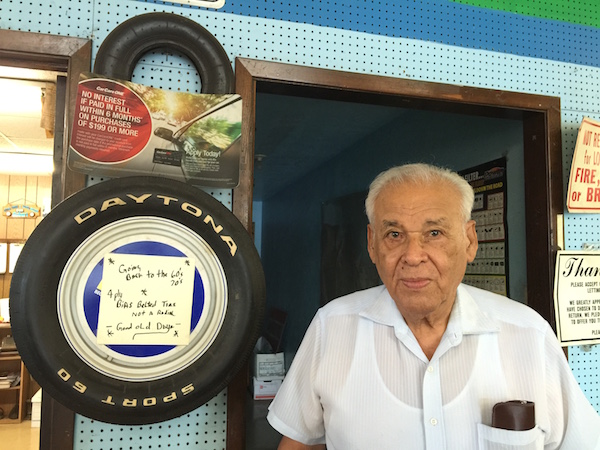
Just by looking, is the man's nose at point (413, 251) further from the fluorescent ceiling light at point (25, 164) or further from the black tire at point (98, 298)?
the fluorescent ceiling light at point (25, 164)

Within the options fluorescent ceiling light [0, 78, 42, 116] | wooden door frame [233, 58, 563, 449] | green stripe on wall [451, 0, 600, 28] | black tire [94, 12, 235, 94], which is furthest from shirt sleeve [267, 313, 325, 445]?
fluorescent ceiling light [0, 78, 42, 116]

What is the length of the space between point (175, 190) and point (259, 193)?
6.41 metres

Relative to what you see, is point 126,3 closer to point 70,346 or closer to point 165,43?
point 165,43

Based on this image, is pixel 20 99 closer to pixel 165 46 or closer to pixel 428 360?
pixel 165 46

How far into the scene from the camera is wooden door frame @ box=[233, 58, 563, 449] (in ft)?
4.68

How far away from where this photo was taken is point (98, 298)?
1.23 metres

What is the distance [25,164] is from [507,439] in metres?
6.22

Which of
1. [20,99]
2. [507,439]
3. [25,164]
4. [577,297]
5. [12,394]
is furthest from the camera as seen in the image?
[25,164]

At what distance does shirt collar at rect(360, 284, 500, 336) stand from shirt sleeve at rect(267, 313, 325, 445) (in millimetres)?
183

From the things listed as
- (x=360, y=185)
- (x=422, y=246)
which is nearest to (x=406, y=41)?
(x=422, y=246)

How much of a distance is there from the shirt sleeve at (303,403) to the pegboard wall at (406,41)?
0.23m

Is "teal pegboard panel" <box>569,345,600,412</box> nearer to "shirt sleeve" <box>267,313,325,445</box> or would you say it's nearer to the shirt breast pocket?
the shirt breast pocket

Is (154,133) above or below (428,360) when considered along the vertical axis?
above

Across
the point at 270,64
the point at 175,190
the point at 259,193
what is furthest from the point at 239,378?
the point at 259,193
